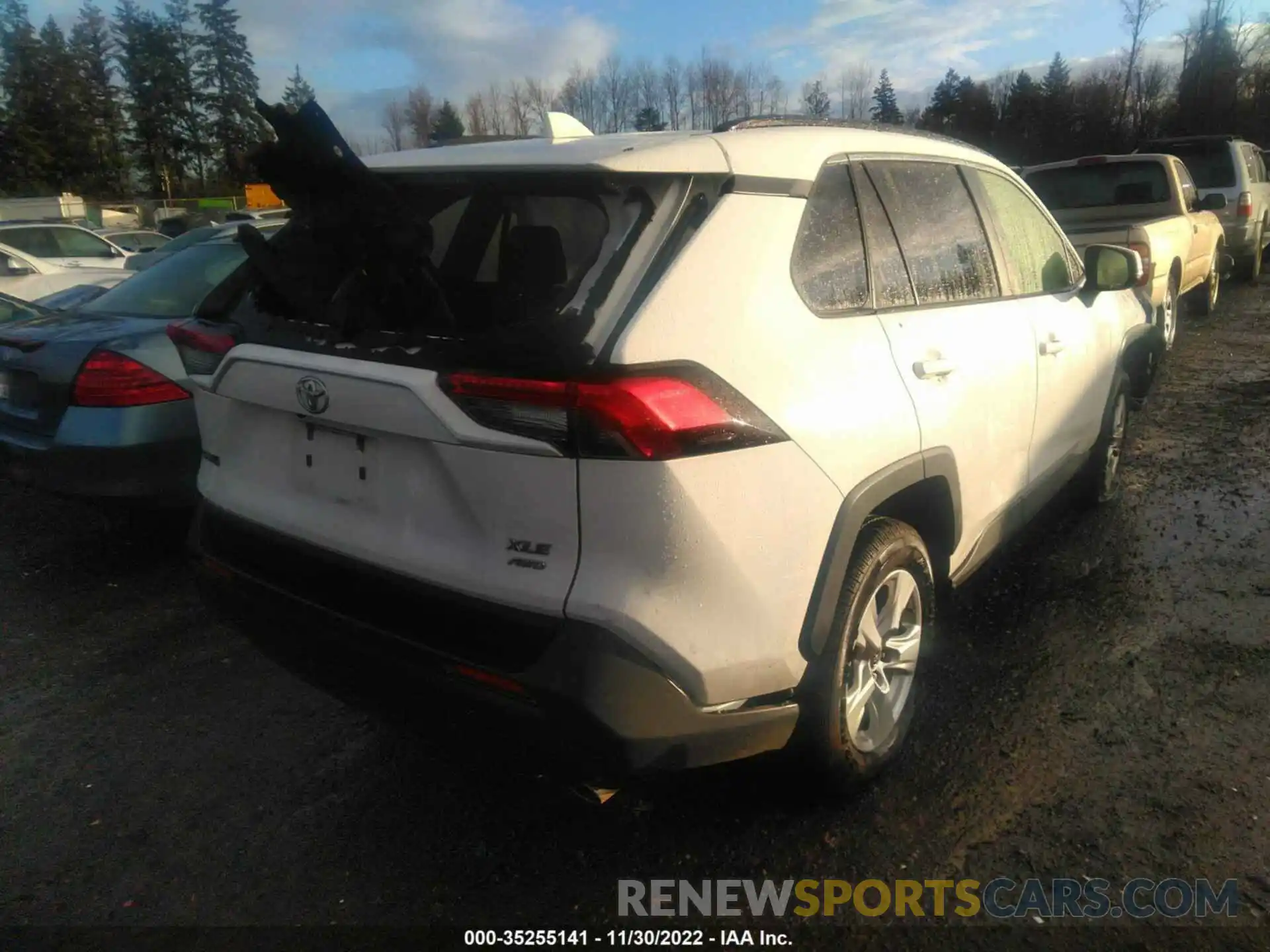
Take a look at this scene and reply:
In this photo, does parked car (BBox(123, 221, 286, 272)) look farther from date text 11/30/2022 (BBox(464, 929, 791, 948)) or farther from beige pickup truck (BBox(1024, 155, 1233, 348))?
beige pickup truck (BBox(1024, 155, 1233, 348))

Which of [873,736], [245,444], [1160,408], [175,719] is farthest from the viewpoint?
[1160,408]

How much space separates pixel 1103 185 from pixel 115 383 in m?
8.85

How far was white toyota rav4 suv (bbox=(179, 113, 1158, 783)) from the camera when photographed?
2.01m

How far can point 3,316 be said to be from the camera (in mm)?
7309

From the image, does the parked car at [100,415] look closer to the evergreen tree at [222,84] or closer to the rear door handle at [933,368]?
the rear door handle at [933,368]

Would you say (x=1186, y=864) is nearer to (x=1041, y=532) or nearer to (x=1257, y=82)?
(x=1041, y=532)

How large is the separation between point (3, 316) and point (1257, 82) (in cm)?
5444

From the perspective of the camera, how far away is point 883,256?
2840 mm

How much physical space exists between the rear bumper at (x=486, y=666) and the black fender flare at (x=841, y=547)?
190 millimetres

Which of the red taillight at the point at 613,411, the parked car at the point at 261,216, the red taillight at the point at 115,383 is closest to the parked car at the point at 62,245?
the parked car at the point at 261,216

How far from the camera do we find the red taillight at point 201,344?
266 centimetres

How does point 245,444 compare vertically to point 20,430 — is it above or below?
above

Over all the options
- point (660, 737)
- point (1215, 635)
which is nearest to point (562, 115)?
point (660, 737)

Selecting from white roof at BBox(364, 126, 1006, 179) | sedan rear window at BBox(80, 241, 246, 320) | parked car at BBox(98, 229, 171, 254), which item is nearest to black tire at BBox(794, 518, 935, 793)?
white roof at BBox(364, 126, 1006, 179)
